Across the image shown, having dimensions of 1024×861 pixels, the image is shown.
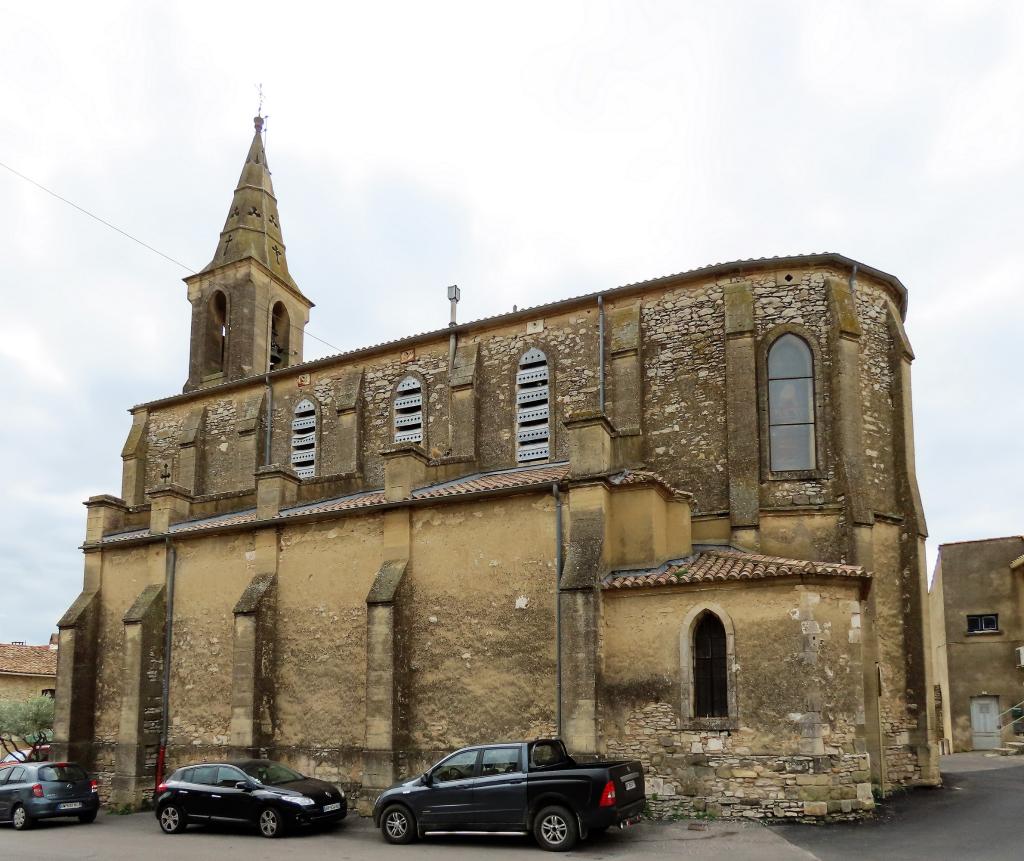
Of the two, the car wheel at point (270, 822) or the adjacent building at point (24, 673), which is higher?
the adjacent building at point (24, 673)

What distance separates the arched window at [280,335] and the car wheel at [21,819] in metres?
19.1

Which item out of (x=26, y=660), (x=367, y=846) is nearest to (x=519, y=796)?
(x=367, y=846)

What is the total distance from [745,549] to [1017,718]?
17891mm

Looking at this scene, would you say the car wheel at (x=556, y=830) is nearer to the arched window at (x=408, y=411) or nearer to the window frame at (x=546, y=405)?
the window frame at (x=546, y=405)

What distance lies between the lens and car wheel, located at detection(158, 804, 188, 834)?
16688 mm

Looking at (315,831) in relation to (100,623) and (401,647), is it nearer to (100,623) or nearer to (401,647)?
(401,647)

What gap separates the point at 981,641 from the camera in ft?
106

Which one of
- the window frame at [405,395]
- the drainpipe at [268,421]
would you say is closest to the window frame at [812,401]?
the window frame at [405,395]

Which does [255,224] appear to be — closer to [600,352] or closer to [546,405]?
[546,405]

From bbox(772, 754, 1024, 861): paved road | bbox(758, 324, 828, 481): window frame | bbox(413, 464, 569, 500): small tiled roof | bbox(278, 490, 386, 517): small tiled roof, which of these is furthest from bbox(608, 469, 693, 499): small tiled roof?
bbox(772, 754, 1024, 861): paved road

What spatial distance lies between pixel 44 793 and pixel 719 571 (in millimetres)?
13175

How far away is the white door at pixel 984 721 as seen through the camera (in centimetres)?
3152

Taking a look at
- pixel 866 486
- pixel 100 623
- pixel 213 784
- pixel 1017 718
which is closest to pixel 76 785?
pixel 213 784

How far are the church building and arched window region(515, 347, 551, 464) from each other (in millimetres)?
68
